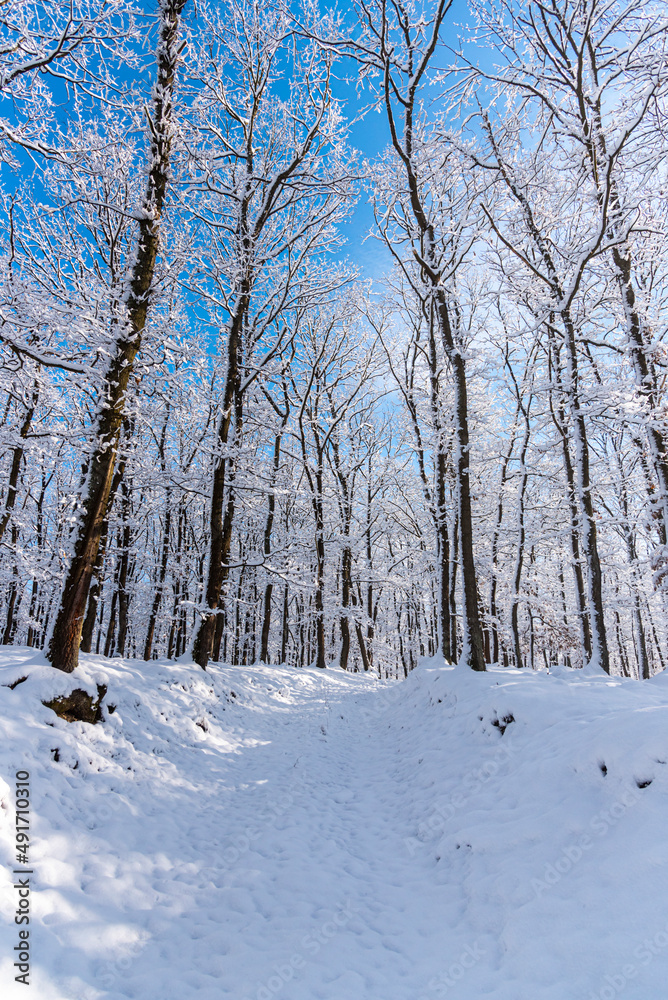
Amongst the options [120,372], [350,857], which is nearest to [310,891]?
[350,857]

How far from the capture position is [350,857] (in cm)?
440

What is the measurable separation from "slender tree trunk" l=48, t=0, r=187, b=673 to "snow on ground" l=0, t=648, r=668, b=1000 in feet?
2.27

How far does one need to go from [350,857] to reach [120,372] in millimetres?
6853

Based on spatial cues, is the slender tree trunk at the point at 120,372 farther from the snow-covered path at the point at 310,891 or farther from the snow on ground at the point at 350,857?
the snow-covered path at the point at 310,891

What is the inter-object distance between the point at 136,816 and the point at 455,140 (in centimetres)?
1205

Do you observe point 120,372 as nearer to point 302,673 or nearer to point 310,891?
point 310,891

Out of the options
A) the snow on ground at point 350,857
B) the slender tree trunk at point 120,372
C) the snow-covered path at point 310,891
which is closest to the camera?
the snow on ground at point 350,857

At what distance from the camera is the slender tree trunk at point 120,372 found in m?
5.94

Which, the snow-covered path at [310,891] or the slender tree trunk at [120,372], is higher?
the slender tree trunk at [120,372]

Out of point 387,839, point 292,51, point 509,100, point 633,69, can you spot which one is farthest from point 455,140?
point 387,839

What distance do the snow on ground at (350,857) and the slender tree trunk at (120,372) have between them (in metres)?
0.69

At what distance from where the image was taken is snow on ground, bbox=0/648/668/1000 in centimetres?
261

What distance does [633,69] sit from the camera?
628cm

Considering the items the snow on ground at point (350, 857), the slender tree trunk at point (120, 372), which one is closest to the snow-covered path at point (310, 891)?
the snow on ground at point (350, 857)
